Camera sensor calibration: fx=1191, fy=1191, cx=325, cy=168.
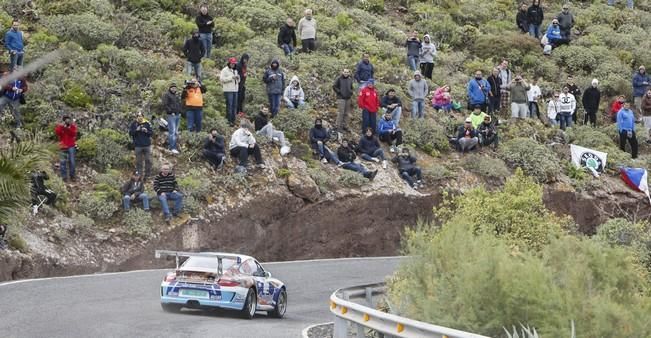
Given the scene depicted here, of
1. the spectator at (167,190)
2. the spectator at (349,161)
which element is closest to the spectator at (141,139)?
the spectator at (167,190)

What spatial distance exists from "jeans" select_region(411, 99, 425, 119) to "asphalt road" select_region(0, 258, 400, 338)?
1070 cm

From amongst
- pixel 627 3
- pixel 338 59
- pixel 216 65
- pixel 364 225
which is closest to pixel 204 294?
pixel 364 225

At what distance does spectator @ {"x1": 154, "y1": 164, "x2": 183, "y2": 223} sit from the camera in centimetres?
2964

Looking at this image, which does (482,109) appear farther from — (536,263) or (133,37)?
(536,263)

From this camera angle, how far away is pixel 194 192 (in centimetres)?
3098

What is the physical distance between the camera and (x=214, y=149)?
32.4 meters

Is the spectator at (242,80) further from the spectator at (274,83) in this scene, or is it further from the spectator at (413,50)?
the spectator at (413,50)

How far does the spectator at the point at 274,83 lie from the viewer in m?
34.3

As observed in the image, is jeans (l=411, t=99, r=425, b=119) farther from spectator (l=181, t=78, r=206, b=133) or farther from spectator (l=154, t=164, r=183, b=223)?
spectator (l=154, t=164, r=183, b=223)

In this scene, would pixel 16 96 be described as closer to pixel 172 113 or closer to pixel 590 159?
pixel 172 113

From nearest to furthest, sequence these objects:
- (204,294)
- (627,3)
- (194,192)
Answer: (204,294), (194,192), (627,3)

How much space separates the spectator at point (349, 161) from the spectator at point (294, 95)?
208 centimetres

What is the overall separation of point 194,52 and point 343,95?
4652 millimetres

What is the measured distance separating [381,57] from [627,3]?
1962cm
